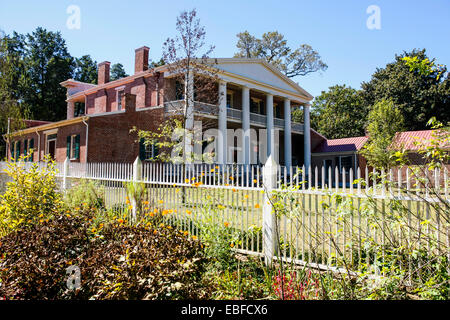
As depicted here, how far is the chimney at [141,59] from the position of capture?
25.3 meters

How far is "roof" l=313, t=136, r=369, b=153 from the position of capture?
28.9m

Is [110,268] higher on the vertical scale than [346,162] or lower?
lower

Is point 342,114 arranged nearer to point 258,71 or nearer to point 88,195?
point 258,71

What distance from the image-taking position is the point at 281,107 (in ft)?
104

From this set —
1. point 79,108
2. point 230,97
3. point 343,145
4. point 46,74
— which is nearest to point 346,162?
point 343,145

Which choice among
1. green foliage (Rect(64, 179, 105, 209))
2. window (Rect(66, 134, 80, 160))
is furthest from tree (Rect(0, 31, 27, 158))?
green foliage (Rect(64, 179, 105, 209))

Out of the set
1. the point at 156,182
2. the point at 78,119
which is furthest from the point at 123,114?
the point at 156,182

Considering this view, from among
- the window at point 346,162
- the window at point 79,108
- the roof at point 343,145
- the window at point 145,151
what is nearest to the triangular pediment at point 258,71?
the roof at point 343,145

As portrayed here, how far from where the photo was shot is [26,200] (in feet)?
20.7

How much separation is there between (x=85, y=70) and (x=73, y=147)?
3566cm

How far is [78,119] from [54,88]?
95.0ft

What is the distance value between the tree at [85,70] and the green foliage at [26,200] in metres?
49.0

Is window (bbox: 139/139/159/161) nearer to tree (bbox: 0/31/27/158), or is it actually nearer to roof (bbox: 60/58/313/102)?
roof (bbox: 60/58/313/102)

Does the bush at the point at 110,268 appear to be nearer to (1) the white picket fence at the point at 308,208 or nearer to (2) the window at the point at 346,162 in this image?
(1) the white picket fence at the point at 308,208
